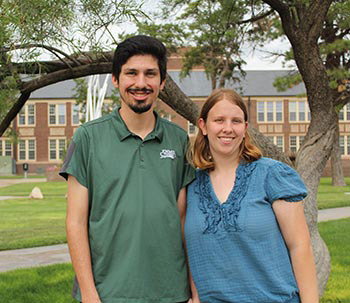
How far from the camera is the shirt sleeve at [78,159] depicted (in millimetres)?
2488

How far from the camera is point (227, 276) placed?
8.00ft

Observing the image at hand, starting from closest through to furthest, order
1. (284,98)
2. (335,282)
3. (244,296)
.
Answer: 1. (244,296)
2. (335,282)
3. (284,98)

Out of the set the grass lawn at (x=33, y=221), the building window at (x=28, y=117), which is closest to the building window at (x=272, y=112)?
the building window at (x=28, y=117)

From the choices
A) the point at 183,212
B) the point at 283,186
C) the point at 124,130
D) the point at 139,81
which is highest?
the point at 139,81

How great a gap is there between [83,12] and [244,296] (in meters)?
2.37

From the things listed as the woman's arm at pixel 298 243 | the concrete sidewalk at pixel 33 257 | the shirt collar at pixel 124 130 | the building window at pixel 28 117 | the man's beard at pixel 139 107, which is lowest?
the concrete sidewalk at pixel 33 257

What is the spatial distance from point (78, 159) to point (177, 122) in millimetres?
48918

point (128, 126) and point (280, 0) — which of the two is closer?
point (128, 126)

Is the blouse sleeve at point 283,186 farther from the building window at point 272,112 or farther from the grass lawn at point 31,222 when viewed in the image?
Answer: the building window at point 272,112

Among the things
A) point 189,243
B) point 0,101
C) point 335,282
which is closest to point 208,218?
point 189,243

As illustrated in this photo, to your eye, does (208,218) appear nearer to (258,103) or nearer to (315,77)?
(315,77)

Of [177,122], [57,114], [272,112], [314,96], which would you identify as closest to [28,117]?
[57,114]

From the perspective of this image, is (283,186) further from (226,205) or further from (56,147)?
(56,147)

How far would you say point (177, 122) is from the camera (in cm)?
5134
